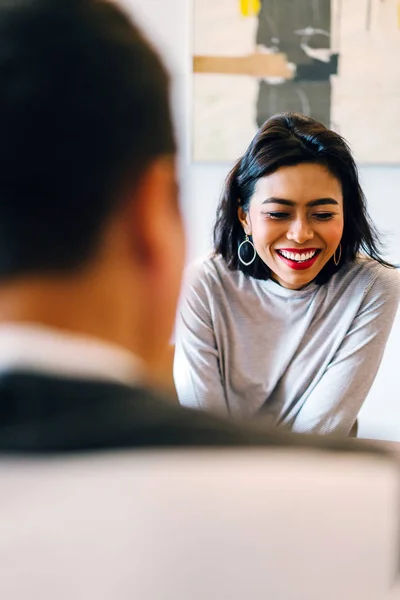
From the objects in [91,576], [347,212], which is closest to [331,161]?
[347,212]

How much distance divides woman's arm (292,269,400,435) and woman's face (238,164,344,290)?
0.08 m

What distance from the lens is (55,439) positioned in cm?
27

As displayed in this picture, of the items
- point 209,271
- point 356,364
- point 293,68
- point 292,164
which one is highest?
point 293,68

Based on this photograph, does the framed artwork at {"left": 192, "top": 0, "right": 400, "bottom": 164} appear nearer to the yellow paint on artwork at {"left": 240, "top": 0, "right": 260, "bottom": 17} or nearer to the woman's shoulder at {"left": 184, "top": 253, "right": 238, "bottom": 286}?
the yellow paint on artwork at {"left": 240, "top": 0, "right": 260, "bottom": 17}

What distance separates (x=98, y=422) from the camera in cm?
26

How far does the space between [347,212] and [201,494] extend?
537 millimetres

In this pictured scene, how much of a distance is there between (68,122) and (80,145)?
1 cm

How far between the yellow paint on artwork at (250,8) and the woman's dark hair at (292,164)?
13 cm

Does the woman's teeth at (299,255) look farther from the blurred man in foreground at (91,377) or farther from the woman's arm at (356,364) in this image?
the blurred man in foreground at (91,377)

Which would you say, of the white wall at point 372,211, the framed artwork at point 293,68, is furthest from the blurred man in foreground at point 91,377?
the framed artwork at point 293,68

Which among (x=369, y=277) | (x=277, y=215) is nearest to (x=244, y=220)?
(x=277, y=215)

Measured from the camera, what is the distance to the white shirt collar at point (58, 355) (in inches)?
10.4

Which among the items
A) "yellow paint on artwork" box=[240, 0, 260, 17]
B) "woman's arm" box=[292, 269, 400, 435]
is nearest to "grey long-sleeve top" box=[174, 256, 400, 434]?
"woman's arm" box=[292, 269, 400, 435]

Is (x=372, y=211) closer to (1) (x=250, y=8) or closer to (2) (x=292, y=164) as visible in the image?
(2) (x=292, y=164)
